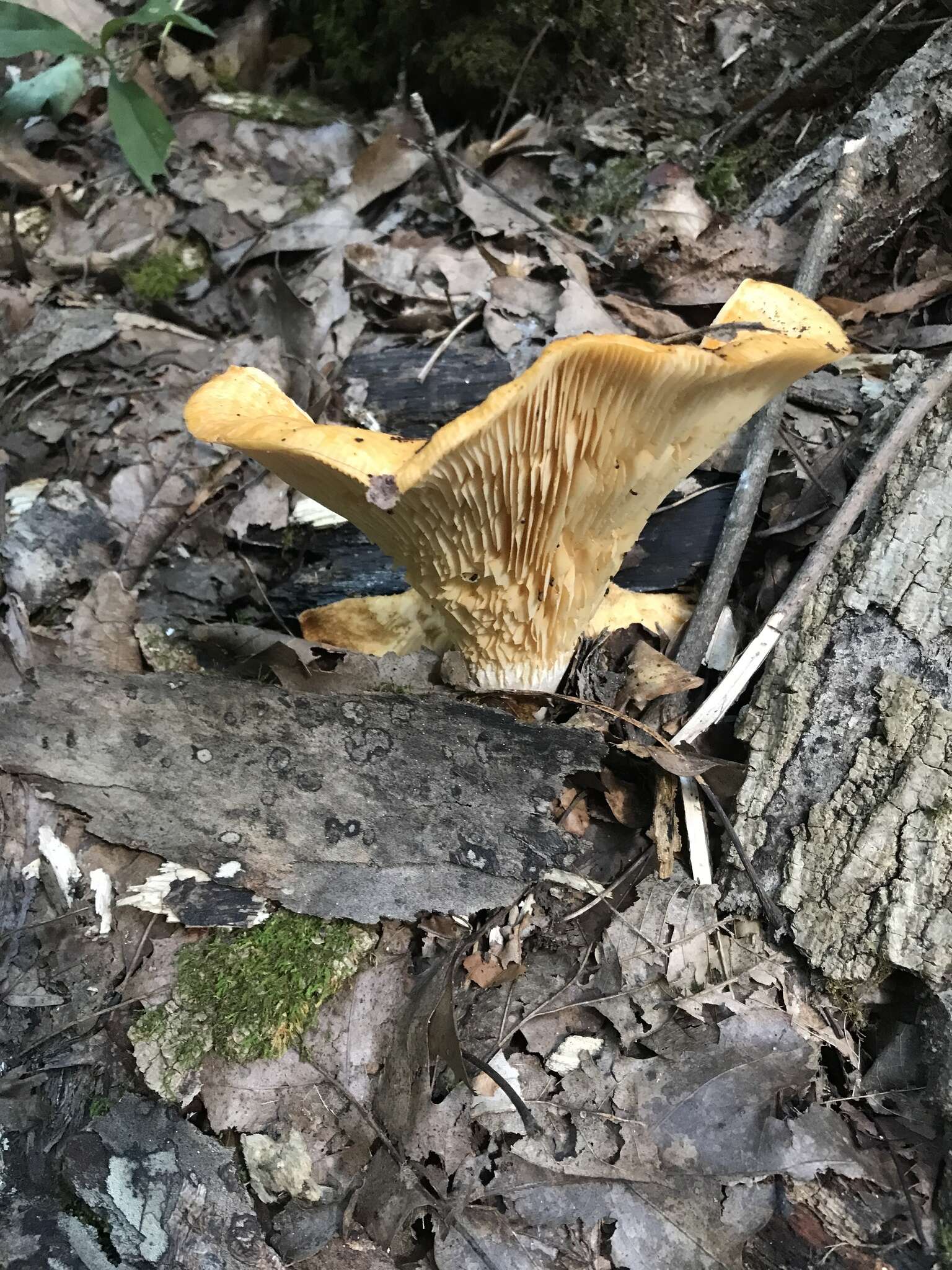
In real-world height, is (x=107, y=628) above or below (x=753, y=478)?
below

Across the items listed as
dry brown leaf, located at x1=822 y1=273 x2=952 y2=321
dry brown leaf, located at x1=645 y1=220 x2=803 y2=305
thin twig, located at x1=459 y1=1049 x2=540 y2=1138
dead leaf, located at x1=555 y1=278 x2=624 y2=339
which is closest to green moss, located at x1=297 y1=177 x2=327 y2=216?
dead leaf, located at x1=555 y1=278 x2=624 y2=339

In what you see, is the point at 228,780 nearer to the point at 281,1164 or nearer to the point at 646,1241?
the point at 281,1164

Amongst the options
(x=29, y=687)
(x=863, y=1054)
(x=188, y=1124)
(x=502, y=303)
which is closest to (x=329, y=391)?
(x=502, y=303)

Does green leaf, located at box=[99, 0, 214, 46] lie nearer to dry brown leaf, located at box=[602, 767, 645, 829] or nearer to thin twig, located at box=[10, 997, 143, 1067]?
dry brown leaf, located at box=[602, 767, 645, 829]

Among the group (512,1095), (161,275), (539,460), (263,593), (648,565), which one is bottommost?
(512,1095)

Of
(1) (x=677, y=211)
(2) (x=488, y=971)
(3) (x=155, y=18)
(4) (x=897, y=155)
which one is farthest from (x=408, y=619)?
(3) (x=155, y=18)

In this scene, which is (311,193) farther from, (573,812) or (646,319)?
(573,812)
